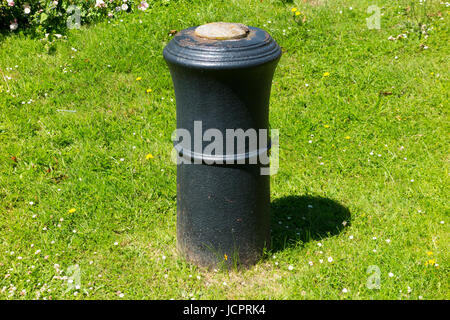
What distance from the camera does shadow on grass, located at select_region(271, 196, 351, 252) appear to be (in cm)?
387

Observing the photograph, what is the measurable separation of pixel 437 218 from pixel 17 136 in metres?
3.69

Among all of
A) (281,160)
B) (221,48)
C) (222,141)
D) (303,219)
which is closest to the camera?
(221,48)

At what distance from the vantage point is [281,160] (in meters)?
4.76

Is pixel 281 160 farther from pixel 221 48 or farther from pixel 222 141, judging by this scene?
pixel 221 48

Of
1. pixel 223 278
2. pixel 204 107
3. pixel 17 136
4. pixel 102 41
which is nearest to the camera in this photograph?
pixel 204 107

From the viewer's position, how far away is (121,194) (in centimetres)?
431

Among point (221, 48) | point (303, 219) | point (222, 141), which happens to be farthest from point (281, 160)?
point (221, 48)

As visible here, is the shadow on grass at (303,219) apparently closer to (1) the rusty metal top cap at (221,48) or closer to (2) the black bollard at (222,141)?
(2) the black bollard at (222,141)

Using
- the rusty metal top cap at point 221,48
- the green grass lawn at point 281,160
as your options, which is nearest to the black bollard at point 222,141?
the rusty metal top cap at point 221,48

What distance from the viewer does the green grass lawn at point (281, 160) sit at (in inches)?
→ 140

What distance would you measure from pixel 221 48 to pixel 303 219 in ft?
5.47

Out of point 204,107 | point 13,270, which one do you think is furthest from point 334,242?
point 13,270

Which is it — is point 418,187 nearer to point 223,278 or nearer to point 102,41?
point 223,278

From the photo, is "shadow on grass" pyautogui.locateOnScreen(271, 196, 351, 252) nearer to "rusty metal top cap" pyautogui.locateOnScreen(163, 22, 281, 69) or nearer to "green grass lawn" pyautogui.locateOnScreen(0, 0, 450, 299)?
"green grass lawn" pyautogui.locateOnScreen(0, 0, 450, 299)
